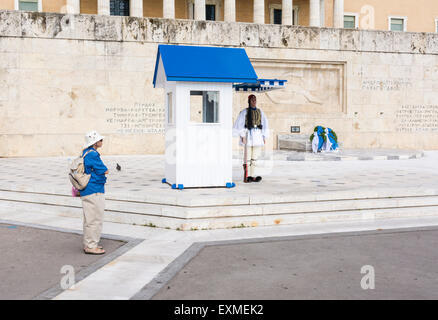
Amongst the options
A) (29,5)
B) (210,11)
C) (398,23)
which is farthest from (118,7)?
(398,23)

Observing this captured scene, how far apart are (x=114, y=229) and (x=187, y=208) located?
131cm

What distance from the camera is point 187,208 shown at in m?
8.62

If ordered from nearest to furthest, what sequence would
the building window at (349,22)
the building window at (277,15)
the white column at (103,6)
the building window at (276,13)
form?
the white column at (103,6) < the building window at (276,13) < the building window at (277,15) < the building window at (349,22)

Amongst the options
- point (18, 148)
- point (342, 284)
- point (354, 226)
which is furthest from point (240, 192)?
point (18, 148)

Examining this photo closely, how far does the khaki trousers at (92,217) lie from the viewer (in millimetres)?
6930

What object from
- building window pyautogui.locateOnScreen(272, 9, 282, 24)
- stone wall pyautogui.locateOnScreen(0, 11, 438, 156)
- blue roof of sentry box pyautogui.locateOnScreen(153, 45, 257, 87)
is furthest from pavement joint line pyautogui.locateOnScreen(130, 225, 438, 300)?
building window pyautogui.locateOnScreen(272, 9, 282, 24)

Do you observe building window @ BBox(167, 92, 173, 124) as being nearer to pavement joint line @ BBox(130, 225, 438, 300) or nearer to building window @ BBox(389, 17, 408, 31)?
pavement joint line @ BBox(130, 225, 438, 300)

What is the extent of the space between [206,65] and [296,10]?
33.9m

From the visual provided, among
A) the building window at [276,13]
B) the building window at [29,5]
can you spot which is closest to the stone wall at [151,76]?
the building window at [276,13]

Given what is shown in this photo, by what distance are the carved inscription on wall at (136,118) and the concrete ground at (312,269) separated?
551 inches

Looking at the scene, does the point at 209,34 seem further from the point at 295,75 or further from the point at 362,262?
the point at 362,262

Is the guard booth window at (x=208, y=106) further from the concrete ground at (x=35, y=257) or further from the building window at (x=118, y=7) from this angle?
the building window at (x=118, y=7)

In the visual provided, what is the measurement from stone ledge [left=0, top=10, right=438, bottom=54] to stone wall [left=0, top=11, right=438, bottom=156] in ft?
0.14

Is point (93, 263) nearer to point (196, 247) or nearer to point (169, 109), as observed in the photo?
point (196, 247)
